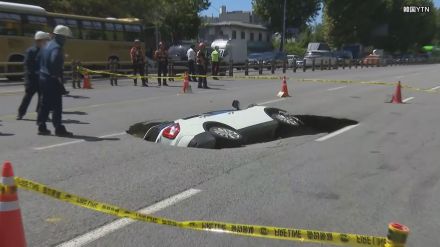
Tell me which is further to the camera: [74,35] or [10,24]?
[74,35]

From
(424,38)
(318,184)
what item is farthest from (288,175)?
(424,38)

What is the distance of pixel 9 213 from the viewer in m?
3.69

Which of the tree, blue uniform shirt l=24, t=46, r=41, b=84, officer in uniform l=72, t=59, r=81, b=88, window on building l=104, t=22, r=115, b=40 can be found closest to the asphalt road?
blue uniform shirt l=24, t=46, r=41, b=84

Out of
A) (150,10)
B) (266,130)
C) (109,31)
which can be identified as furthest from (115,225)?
(150,10)

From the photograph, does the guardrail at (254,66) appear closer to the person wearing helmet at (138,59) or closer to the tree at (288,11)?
the person wearing helmet at (138,59)

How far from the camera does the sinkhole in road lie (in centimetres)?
880

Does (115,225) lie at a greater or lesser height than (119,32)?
lesser

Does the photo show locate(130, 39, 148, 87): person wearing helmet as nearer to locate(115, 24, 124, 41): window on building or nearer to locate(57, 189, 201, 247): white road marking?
locate(115, 24, 124, 41): window on building

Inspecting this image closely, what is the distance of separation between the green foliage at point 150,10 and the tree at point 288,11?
12.8m

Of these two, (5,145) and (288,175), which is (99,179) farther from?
(5,145)

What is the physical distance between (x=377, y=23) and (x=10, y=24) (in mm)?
68468

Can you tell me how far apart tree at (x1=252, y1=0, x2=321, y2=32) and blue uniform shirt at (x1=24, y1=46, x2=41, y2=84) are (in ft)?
218

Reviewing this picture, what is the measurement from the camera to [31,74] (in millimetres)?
11828

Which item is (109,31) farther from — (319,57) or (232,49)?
(319,57)
